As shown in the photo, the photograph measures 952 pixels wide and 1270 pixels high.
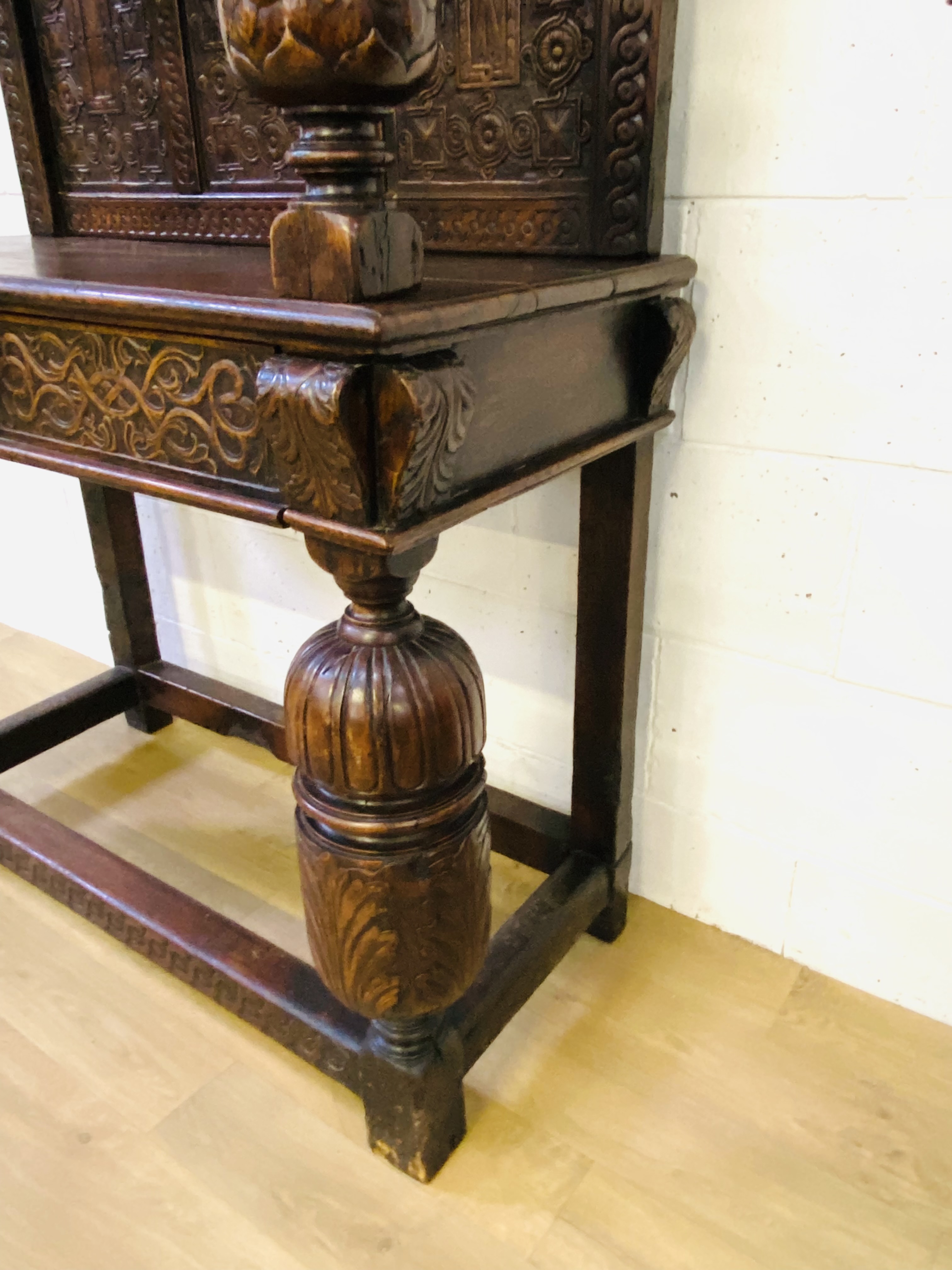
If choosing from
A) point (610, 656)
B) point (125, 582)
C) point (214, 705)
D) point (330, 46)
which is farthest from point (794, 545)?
point (125, 582)

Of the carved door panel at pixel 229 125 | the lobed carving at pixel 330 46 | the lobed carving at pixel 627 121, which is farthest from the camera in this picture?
the carved door panel at pixel 229 125

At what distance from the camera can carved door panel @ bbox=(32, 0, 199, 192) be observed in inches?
43.1

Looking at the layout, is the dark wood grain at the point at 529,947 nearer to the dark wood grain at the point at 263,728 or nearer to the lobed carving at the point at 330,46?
the dark wood grain at the point at 263,728

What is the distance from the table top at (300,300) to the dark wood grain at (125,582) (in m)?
0.58

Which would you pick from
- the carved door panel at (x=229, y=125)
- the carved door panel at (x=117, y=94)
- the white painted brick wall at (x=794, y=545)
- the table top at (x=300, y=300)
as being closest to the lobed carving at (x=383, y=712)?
the table top at (x=300, y=300)

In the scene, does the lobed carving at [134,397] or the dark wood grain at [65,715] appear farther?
the dark wood grain at [65,715]

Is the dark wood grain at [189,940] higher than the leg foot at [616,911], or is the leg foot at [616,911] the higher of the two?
the dark wood grain at [189,940]

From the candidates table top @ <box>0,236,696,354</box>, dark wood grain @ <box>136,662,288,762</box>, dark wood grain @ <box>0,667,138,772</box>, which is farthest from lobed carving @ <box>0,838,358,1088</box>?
table top @ <box>0,236,696,354</box>

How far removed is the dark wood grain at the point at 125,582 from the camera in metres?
1.52

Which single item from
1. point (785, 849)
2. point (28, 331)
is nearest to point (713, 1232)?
point (785, 849)

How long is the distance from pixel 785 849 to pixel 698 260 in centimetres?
65

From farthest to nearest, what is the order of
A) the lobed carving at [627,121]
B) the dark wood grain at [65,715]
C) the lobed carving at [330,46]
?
1. the dark wood grain at [65,715]
2. the lobed carving at [627,121]
3. the lobed carving at [330,46]

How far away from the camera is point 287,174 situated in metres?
1.03

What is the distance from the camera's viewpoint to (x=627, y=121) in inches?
33.1
